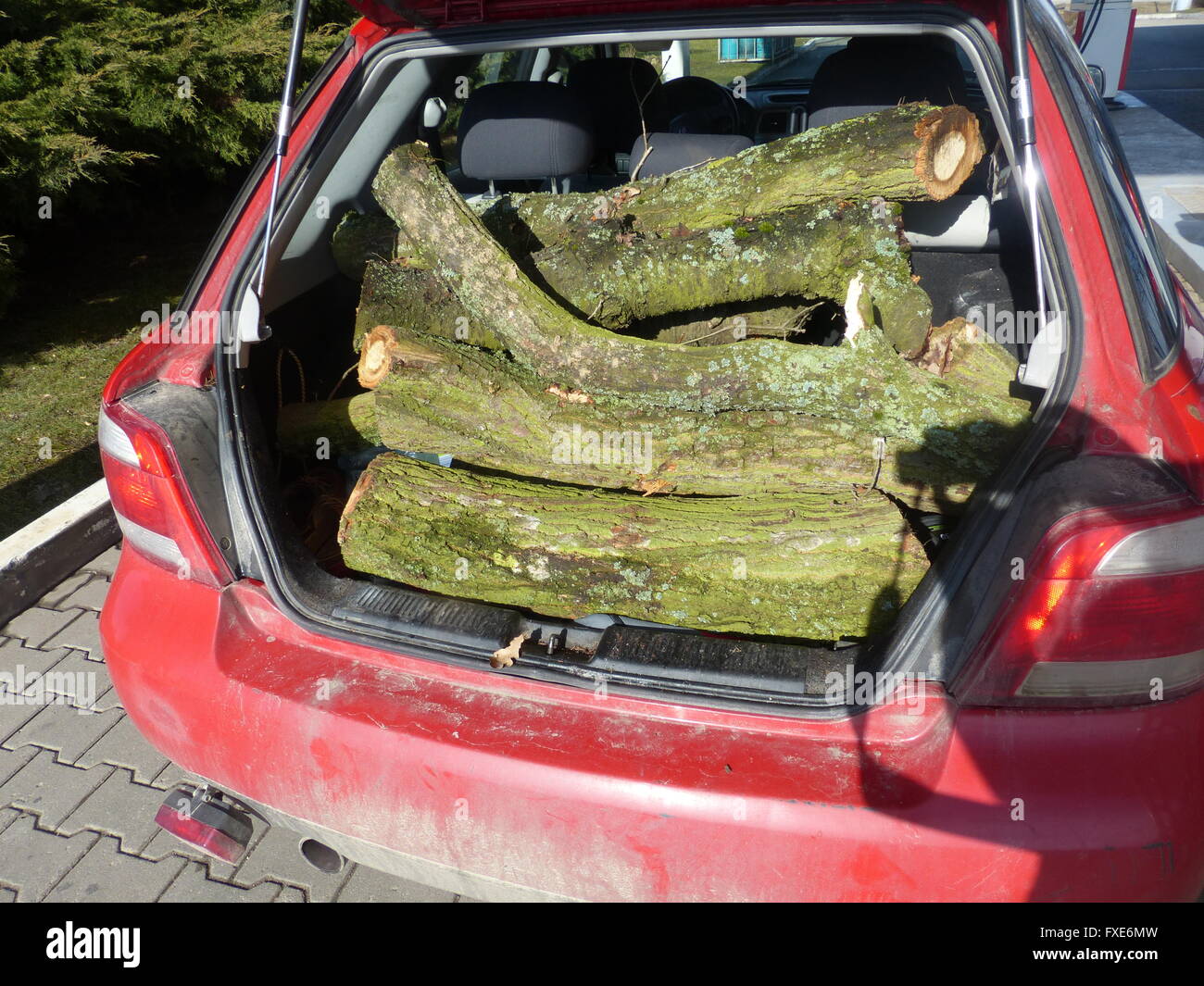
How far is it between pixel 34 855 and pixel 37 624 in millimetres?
1072

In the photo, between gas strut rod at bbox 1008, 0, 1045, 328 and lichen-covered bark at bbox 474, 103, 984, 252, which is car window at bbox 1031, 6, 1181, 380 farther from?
lichen-covered bark at bbox 474, 103, 984, 252

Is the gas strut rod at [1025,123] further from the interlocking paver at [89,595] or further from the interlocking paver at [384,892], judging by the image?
the interlocking paver at [89,595]

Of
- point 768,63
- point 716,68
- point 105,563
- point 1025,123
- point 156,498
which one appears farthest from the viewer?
point 768,63

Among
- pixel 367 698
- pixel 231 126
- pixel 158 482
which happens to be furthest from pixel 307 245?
pixel 231 126

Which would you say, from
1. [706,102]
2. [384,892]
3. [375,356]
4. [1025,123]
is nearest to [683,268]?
[375,356]

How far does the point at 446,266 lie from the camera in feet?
8.27

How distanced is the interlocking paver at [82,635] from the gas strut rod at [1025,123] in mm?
2896

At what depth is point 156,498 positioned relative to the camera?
173 cm

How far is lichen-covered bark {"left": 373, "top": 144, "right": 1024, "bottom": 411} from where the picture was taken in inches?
86.3

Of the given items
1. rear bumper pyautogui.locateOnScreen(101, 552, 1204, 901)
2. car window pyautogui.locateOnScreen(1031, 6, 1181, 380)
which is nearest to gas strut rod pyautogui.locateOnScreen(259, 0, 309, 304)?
rear bumper pyautogui.locateOnScreen(101, 552, 1204, 901)

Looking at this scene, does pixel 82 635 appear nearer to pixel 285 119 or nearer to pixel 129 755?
pixel 129 755

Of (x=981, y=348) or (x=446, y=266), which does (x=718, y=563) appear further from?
(x=446, y=266)

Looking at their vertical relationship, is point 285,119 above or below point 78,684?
above

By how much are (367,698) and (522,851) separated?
1.26ft
